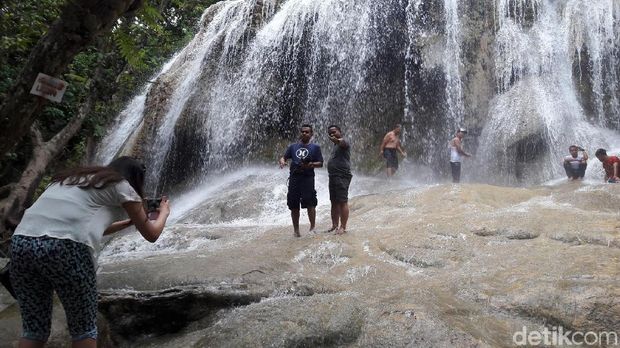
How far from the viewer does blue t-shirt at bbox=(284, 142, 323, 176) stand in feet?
19.3

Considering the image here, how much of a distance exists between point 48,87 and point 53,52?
0.21 metres

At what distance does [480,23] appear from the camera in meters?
13.3

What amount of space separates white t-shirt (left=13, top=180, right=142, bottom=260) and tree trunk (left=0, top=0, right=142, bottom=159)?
0.87 m

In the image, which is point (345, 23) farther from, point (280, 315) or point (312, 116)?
point (280, 315)

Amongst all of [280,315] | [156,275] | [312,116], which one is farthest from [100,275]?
[312,116]

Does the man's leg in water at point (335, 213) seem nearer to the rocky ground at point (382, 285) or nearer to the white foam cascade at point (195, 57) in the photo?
the rocky ground at point (382, 285)

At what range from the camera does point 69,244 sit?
2131 mm

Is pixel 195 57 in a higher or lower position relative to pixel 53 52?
higher

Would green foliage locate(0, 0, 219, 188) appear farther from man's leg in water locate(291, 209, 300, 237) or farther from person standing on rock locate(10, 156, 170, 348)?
person standing on rock locate(10, 156, 170, 348)

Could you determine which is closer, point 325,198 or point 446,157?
point 325,198

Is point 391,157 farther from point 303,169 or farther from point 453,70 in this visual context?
point 303,169

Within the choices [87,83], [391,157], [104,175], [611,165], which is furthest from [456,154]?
[87,83]

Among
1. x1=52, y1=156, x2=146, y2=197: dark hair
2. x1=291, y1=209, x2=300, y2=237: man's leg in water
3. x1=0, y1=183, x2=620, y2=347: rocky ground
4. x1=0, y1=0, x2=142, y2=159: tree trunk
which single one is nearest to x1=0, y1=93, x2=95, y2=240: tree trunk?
x1=0, y1=183, x2=620, y2=347: rocky ground

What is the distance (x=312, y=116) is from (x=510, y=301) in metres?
9.47
